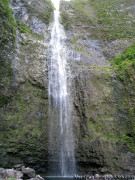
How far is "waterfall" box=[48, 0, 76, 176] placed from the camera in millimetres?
7703

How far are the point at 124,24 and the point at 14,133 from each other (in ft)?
40.6

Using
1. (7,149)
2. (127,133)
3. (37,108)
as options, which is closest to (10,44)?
(37,108)

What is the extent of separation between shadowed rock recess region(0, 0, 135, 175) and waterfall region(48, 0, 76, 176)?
29 cm

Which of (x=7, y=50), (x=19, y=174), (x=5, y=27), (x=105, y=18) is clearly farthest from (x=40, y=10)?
(x=19, y=174)

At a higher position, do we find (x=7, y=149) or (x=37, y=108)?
(x=37, y=108)

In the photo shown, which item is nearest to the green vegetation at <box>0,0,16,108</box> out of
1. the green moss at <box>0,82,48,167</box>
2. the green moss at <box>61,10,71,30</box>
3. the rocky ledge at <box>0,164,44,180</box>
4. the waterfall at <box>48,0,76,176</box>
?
the green moss at <box>0,82,48,167</box>

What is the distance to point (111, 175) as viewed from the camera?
676cm

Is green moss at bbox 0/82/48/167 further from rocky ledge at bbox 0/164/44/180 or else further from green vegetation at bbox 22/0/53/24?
green vegetation at bbox 22/0/53/24

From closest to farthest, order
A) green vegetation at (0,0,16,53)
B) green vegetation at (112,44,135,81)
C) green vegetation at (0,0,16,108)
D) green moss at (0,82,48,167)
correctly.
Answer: green moss at (0,82,48,167)
green vegetation at (0,0,16,108)
green vegetation at (0,0,16,53)
green vegetation at (112,44,135,81)

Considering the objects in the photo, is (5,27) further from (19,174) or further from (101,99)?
(19,174)

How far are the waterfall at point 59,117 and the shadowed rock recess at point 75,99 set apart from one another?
0.29 metres

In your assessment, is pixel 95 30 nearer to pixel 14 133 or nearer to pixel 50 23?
pixel 50 23

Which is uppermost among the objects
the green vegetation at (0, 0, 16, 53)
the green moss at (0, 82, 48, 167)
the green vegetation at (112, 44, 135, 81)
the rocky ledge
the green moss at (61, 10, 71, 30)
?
the green moss at (61, 10, 71, 30)

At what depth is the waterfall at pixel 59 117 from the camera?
25.3 ft
